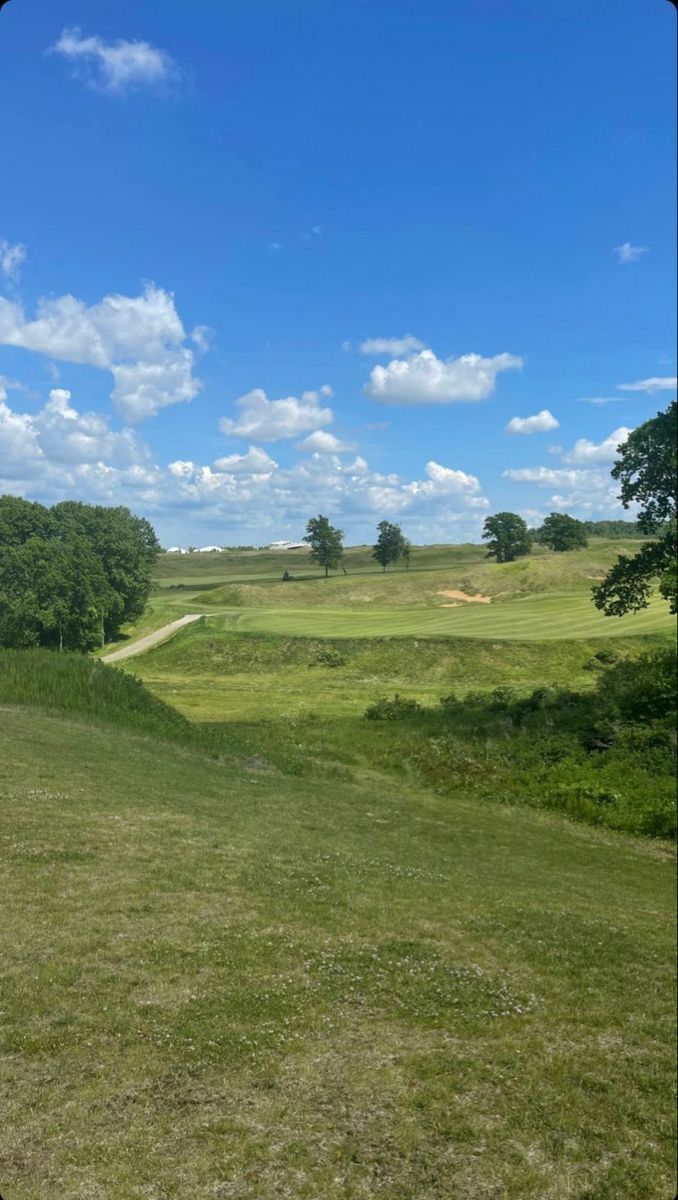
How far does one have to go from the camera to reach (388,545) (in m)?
47.0

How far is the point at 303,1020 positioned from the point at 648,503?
38030 millimetres

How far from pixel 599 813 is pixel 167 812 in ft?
64.7

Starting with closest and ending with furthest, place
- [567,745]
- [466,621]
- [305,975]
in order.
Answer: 1. [305,975]
2. [567,745]
3. [466,621]

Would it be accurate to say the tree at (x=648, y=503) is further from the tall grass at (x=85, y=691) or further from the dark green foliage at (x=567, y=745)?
the tall grass at (x=85, y=691)

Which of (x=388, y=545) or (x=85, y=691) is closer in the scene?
(x=85, y=691)

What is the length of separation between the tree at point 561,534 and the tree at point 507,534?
5708 millimetres

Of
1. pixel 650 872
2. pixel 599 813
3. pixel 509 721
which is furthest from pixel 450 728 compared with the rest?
pixel 650 872

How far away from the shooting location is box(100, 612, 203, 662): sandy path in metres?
30.6

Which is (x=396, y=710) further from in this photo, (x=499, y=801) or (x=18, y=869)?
(x=18, y=869)

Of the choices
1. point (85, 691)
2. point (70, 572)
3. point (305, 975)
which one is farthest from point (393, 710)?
point (305, 975)

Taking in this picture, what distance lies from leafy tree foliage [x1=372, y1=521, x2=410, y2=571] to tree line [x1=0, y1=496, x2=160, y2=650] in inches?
805

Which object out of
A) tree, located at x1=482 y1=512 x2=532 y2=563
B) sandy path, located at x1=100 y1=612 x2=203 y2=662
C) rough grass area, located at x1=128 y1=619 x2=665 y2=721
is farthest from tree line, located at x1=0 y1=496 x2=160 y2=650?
tree, located at x1=482 y1=512 x2=532 y2=563

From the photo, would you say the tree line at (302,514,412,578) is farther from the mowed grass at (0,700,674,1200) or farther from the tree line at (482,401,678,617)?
the mowed grass at (0,700,674,1200)

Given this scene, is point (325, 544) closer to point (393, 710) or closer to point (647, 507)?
point (393, 710)
